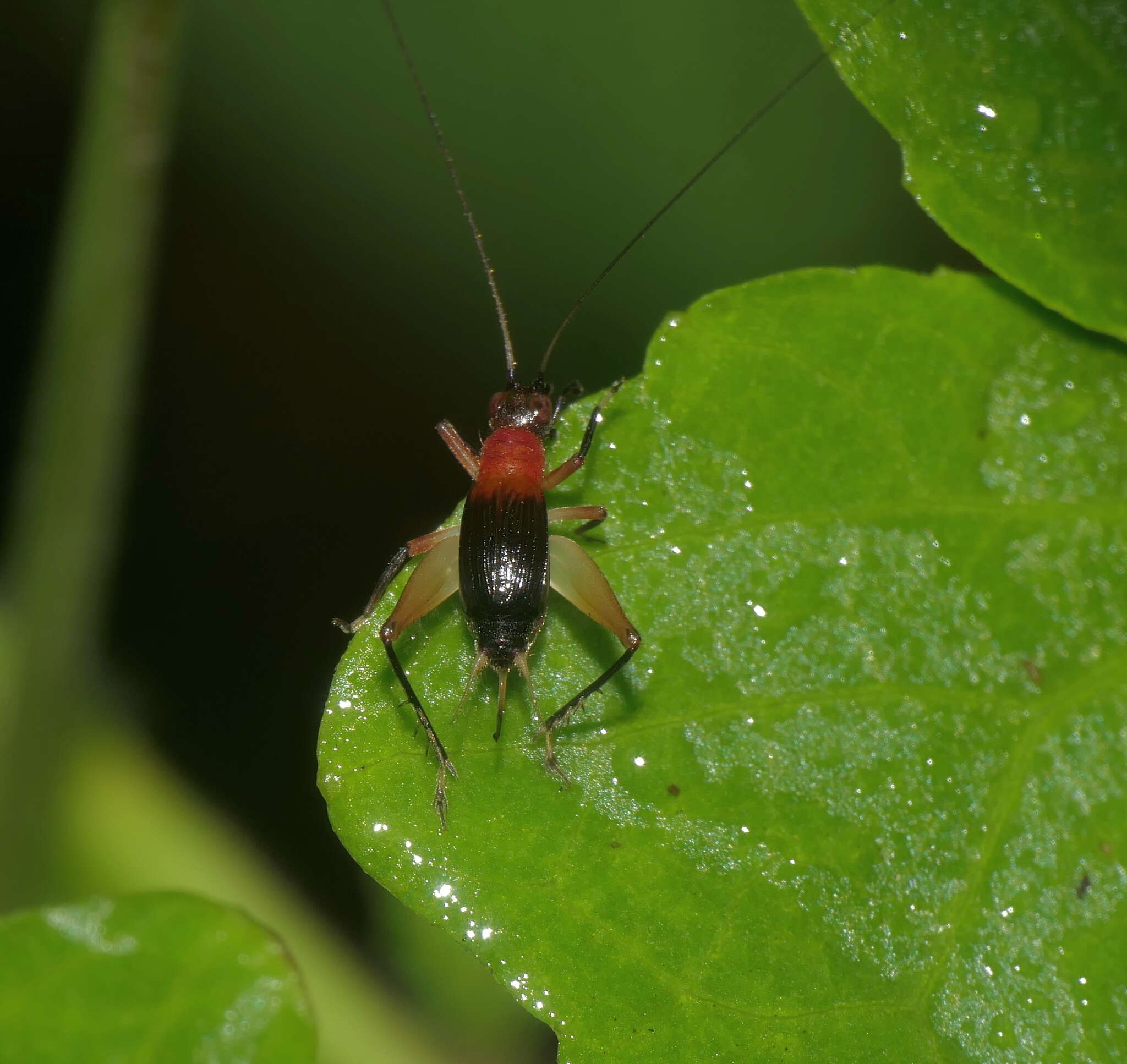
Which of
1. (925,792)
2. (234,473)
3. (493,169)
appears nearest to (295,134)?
(493,169)

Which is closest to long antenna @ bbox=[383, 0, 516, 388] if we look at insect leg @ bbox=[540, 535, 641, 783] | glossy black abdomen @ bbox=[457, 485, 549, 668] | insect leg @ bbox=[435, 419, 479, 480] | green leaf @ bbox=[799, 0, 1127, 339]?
insect leg @ bbox=[435, 419, 479, 480]

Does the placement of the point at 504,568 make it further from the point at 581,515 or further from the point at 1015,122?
the point at 1015,122

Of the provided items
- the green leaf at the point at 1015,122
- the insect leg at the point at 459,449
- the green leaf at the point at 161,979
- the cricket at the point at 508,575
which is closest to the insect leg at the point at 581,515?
the cricket at the point at 508,575

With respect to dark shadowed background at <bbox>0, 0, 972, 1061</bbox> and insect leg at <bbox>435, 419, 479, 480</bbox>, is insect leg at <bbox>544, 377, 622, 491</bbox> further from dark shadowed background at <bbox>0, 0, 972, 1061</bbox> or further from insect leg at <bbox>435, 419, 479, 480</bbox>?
dark shadowed background at <bbox>0, 0, 972, 1061</bbox>

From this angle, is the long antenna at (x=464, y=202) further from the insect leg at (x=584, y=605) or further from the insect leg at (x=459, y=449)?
the insect leg at (x=584, y=605)

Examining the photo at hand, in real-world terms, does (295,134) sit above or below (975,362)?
below

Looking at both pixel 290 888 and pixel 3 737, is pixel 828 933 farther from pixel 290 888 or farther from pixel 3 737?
pixel 3 737

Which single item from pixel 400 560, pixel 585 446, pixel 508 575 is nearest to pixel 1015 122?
pixel 585 446
